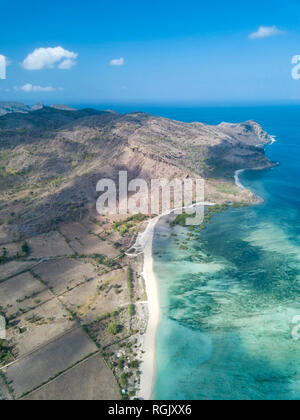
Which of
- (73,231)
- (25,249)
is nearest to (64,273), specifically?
(25,249)

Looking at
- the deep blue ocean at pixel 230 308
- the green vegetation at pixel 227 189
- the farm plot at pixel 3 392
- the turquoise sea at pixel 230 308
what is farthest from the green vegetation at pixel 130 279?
the green vegetation at pixel 227 189

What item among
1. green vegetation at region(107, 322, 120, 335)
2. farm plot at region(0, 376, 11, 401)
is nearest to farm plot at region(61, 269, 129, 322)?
green vegetation at region(107, 322, 120, 335)

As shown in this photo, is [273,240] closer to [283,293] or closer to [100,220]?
[283,293]

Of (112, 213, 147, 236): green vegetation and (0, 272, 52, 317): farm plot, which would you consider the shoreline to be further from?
(0, 272, 52, 317): farm plot

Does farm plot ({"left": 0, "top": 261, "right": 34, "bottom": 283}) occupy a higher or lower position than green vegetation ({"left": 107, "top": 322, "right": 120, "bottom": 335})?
higher

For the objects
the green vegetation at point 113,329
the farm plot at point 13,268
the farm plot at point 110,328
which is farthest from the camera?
the farm plot at point 13,268

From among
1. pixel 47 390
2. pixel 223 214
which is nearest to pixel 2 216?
pixel 47 390
